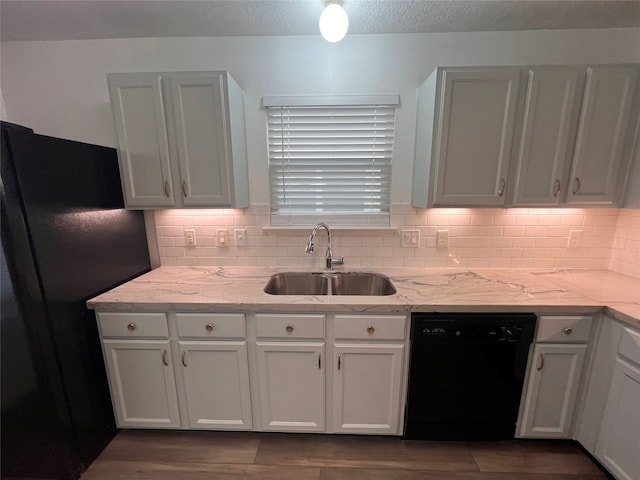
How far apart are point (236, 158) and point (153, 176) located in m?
0.54

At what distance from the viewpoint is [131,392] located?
1646 millimetres

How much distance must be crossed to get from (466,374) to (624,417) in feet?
2.35

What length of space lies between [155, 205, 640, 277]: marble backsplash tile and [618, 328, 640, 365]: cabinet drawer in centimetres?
76

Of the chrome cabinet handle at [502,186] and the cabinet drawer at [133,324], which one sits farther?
the chrome cabinet handle at [502,186]

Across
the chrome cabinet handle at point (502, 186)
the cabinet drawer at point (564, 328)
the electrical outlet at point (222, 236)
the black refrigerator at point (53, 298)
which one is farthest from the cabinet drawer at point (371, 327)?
the black refrigerator at point (53, 298)

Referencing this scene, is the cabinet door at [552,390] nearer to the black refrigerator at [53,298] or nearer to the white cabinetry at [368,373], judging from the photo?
the white cabinetry at [368,373]

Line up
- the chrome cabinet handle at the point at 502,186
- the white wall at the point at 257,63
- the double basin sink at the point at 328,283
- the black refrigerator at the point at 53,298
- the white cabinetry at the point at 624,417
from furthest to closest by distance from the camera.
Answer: the double basin sink at the point at 328,283, the white wall at the point at 257,63, the chrome cabinet handle at the point at 502,186, the white cabinetry at the point at 624,417, the black refrigerator at the point at 53,298

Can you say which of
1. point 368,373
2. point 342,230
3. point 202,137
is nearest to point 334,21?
point 202,137

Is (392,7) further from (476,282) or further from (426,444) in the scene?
(426,444)

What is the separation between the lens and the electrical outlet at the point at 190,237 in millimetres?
2080

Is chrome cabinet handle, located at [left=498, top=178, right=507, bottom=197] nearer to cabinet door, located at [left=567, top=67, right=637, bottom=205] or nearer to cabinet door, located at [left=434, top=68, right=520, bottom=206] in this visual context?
cabinet door, located at [left=434, top=68, right=520, bottom=206]

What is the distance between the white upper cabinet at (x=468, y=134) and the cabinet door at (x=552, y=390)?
35.5 inches

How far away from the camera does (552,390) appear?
5.05 ft

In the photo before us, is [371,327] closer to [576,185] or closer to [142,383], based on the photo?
[142,383]
